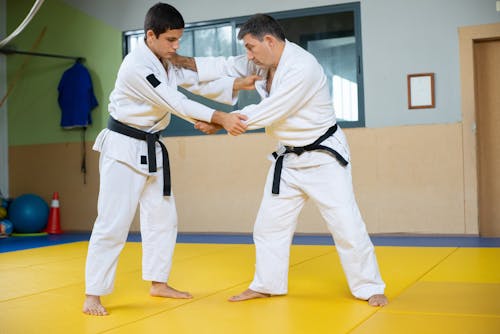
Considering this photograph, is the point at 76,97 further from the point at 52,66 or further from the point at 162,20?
the point at 162,20

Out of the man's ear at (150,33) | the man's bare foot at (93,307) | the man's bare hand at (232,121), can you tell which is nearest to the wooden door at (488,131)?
the man's bare hand at (232,121)

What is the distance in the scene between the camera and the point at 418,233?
610 centimetres

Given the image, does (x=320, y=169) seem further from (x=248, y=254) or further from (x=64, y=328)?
(x=248, y=254)

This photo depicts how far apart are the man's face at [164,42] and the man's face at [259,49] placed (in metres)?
0.34

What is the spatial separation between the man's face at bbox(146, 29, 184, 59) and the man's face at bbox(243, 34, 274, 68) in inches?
13.5

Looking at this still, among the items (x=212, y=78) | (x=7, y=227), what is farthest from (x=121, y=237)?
(x=7, y=227)

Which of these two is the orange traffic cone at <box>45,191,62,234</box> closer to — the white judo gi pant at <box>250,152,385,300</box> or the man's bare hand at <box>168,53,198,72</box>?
the man's bare hand at <box>168,53,198,72</box>

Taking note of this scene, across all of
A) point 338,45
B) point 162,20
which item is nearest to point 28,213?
point 338,45

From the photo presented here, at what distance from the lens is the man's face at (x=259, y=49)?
2969 millimetres

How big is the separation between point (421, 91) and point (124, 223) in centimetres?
417

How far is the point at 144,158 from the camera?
9.78ft

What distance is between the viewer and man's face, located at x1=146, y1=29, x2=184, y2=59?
2967 mm

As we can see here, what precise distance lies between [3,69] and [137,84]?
6.05 meters

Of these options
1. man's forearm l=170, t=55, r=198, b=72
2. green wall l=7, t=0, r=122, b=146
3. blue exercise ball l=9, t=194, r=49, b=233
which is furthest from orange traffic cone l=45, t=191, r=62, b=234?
man's forearm l=170, t=55, r=198, b=72
